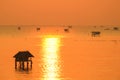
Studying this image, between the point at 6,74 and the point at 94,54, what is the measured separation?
1219 centimetres

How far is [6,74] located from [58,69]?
11.9ft

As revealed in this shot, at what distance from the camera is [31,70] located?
83.9ft

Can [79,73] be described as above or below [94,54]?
below

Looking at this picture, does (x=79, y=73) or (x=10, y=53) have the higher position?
(x=10, y=53)

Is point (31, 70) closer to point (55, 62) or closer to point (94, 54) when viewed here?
point (55, 62)

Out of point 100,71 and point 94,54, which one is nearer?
point 100,71

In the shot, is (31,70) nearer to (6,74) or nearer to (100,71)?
(6,74)

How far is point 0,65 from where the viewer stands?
26.9 m

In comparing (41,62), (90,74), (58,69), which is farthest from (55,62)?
(90,74)

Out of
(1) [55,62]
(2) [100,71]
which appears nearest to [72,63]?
(1) [55,62]

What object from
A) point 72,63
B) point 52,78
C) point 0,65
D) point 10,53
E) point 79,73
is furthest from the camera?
point 10,53

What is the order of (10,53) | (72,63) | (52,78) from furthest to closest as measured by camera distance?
(10,53) < (72,63) < (52,78)

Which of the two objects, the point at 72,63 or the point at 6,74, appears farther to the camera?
the point at 72,63

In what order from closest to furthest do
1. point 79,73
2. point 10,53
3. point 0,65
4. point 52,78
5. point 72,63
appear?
point 52,78 < point 79,73 < point 0,65 < point 72,63 < point 10,53
